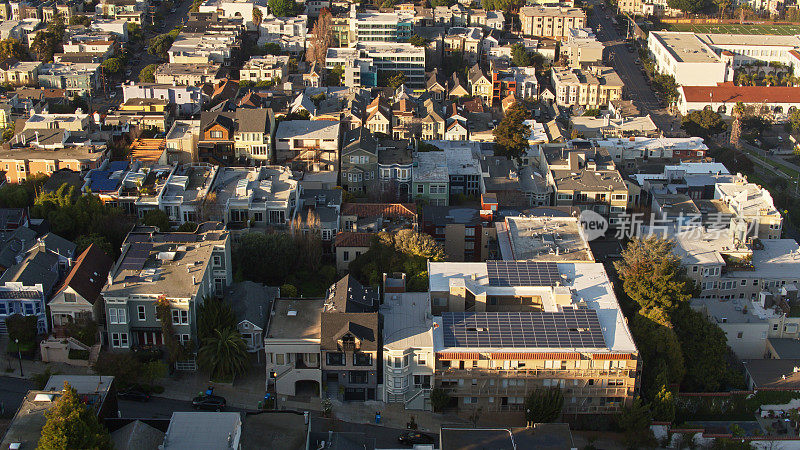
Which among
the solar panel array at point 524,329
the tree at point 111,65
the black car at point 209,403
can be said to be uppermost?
the tree at point 111,65

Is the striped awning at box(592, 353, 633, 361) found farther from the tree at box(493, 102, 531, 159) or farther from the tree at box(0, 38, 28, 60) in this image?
the tree at box(0, 38, 28, 60)

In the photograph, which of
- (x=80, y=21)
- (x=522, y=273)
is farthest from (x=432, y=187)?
(x=80, y=21)

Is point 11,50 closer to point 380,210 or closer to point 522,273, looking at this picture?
point 380,210

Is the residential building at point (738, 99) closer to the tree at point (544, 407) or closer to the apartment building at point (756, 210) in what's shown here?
the apartment building at point (756, 210)

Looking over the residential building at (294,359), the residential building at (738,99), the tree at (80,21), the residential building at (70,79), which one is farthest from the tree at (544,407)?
the tree at (80,21)

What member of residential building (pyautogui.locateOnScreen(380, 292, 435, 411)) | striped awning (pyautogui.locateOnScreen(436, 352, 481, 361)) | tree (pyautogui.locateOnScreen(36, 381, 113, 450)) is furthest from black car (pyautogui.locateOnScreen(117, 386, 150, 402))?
striped awning (pyautogui.locateOnScreen(436, 352, 481, 361))
